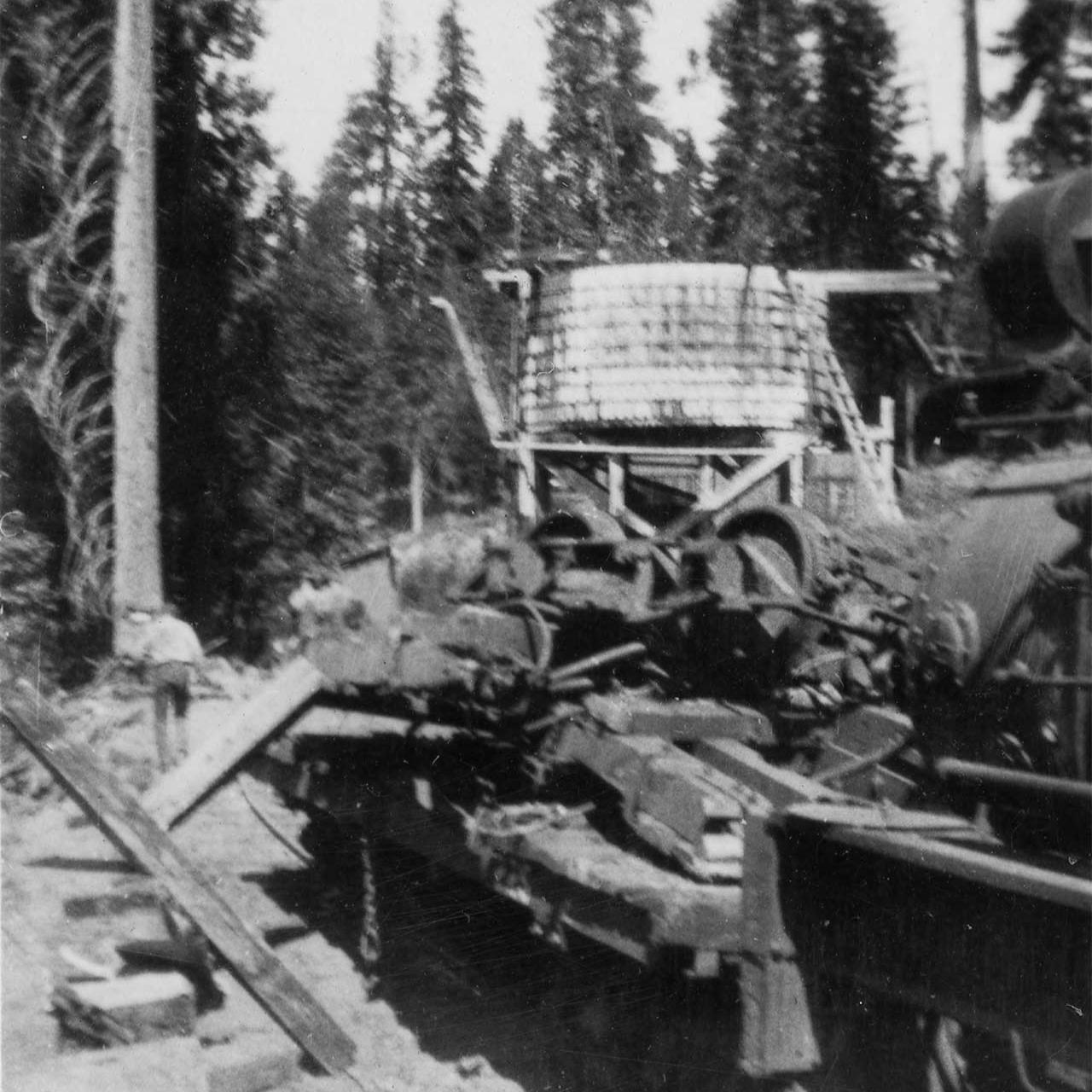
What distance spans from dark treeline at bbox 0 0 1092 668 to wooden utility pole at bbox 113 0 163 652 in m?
0.54

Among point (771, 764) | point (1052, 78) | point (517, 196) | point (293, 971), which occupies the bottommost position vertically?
point (293, 971)

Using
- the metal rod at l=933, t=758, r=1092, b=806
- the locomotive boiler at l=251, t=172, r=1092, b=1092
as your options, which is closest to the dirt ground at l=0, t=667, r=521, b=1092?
the locomotive boiler at l=251, t=172, r=1092, b=1092

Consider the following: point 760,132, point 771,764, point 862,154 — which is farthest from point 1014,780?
point 760,132

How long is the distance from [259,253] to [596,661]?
568 inches

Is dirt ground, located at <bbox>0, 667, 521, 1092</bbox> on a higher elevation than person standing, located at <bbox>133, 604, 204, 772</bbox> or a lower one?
lower

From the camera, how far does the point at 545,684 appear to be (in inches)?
222

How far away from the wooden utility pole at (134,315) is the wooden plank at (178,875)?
25.7 ft

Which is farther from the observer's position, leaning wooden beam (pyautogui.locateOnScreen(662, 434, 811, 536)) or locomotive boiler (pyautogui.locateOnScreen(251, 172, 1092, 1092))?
leaning wooden beam (pyautogui.locateOnScreen(662, 434, 811, 536))

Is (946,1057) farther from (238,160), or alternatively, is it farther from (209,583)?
(238,160)

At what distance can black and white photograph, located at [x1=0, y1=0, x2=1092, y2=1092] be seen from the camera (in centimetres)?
365

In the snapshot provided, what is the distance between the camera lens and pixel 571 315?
63.2ft

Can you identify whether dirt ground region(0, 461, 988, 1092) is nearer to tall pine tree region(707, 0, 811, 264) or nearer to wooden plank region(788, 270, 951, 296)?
wooden plank region(788, 270, 951, 296)

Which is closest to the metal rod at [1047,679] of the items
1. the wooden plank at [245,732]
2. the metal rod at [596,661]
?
the metal rod at [596,661]

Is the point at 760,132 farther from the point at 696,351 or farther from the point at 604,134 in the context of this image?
the point at 696,351
